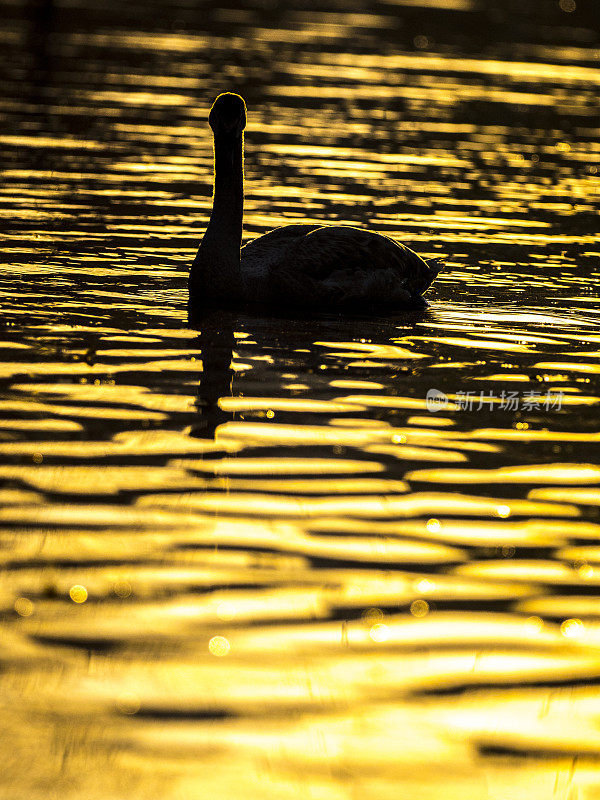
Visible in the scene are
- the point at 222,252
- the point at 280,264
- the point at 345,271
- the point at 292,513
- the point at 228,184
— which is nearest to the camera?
the point at 292,513

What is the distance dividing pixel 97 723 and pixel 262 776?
699mm

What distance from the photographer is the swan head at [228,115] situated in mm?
13406

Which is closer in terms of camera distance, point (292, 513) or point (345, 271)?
point (292, 513)

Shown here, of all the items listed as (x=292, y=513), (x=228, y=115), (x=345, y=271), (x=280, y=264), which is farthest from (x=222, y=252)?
(x=292, y=513)

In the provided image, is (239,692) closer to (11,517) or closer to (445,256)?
(11,517)

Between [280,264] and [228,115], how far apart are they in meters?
1.51

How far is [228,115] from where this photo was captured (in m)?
13.4

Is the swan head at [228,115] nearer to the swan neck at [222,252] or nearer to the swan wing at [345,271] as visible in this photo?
the swan neck at [222,252]

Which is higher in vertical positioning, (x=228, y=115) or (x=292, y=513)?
(x=228, y=115)

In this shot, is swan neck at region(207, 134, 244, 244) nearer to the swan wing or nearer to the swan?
the swan

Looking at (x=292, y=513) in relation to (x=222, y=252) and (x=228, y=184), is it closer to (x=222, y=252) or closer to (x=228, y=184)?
(x=222, y=252)

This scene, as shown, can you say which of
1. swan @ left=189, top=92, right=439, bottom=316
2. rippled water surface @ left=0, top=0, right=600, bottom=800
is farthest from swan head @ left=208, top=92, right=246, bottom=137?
rippled water surface @ left=0, top=0, right=600, bottom=800

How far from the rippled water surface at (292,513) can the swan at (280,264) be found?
339mm

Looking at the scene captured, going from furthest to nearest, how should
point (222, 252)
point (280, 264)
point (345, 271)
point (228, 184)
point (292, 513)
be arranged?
1. point (228, 184)
2. point (345, 271)
3. point (280, 264)
4. point (222, 252)
5. point (292, 513)
